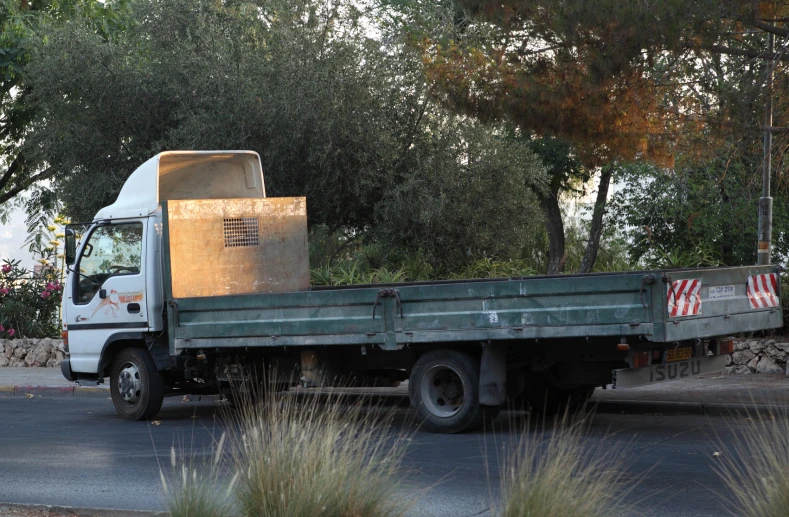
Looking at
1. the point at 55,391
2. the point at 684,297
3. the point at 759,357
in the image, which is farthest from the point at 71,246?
the point at 759,357

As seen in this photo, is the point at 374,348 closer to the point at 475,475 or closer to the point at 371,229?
the point at 475,475

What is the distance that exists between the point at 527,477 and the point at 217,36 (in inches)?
599

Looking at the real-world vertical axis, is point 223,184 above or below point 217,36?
below

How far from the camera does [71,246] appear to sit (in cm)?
1185

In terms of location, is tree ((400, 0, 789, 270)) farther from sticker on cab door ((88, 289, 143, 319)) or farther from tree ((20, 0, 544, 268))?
sticker on cab door ((88, 289, 143, 319))

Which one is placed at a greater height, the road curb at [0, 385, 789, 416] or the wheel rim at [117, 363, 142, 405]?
the wheel rim at [117, 363, 142, 405]

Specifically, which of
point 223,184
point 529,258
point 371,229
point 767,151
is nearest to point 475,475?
point 223,184

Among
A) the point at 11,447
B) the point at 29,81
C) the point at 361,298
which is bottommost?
the point at 11,447

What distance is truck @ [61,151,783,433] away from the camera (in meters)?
9.14

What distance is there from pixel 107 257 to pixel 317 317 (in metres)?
3.18

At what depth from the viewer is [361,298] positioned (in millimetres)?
10102

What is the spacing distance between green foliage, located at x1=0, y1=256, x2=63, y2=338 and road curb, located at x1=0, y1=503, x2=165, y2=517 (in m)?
14.7

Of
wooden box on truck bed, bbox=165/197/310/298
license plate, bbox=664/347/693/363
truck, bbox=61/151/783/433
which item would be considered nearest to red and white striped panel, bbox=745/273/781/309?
truck, bbox=61/151/783/433

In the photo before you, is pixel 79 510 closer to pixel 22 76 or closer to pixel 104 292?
pixel 104 292
